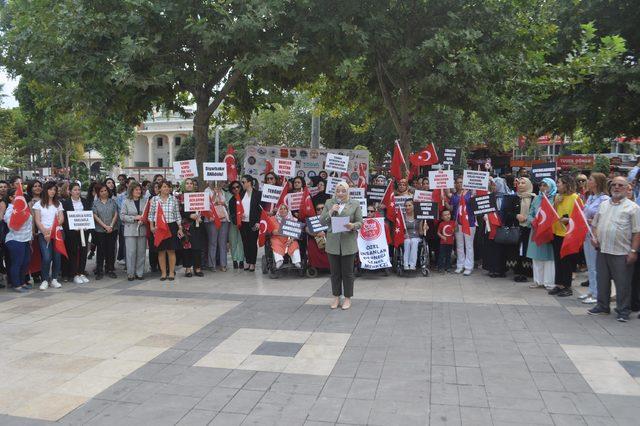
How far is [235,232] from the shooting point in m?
11.5

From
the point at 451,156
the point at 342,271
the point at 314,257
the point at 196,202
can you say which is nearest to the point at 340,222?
the point at 342,271

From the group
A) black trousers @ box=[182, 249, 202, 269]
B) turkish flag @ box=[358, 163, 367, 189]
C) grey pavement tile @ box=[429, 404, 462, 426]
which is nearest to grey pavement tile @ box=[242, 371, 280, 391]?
grey pavement tile @ box=[429, 404, 462, 426]

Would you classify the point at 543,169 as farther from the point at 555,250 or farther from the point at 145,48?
the point at 145,48

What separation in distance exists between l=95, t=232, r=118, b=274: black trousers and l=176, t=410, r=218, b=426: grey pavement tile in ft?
23.2

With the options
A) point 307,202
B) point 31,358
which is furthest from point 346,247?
point 31,358

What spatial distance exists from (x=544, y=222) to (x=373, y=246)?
2.96 metres

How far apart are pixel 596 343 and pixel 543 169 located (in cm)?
430

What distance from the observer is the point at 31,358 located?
5953 millimetres

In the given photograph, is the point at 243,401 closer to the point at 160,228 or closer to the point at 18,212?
the point at 160,228

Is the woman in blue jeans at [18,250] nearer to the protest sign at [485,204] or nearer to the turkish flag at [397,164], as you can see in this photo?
the turkish flag at [397,164]

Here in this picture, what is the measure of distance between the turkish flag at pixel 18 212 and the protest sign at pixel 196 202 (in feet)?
8.84

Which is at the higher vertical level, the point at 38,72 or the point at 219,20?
the point at 219,20

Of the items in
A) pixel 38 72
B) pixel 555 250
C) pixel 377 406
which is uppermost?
pixel 38 72

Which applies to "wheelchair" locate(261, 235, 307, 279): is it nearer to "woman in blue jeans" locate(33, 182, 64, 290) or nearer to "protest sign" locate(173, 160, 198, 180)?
"protest sign" locate(173, 160, 198, 180)
